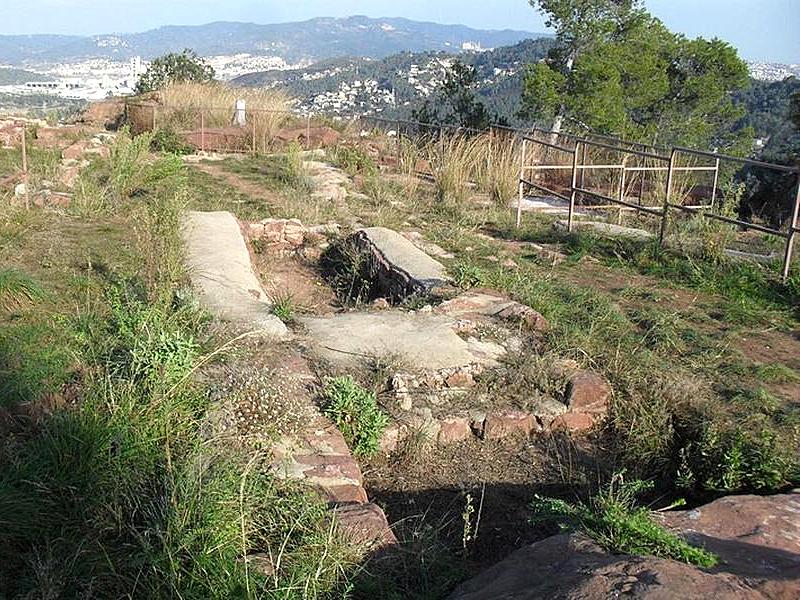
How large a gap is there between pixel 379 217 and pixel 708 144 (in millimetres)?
15245

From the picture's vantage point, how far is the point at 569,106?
1903cm

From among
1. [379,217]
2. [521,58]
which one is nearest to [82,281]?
[379,217]

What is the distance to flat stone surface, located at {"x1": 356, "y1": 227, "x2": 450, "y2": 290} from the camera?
705 centimetres

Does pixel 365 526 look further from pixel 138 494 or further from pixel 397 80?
pixel 397 80

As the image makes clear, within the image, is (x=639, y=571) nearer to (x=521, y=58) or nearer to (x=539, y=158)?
(x=539, y=158)

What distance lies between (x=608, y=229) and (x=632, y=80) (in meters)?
11.8

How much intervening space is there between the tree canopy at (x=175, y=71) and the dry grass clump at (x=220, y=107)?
2.81 m

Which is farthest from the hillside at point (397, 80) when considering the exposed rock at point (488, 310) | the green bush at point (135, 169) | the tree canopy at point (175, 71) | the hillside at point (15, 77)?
the exposed rock at point (488, 310)

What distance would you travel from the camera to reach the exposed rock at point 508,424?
477 centimetres

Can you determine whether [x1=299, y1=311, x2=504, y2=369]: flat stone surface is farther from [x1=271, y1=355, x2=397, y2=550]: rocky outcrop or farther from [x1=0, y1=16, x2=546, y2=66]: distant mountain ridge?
[x1=0, y1=16, x2=546, y2=66]: distant mountain ridge

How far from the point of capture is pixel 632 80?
20.4 metres

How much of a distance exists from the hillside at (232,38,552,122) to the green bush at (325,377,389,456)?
2397 centimetres

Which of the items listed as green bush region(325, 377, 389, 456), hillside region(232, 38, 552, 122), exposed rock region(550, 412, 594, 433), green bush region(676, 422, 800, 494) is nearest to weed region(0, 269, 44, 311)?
green bush region(325, 377, 389, 456)

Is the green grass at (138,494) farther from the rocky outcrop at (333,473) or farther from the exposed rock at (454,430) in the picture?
the exposed rock at (454,430)
